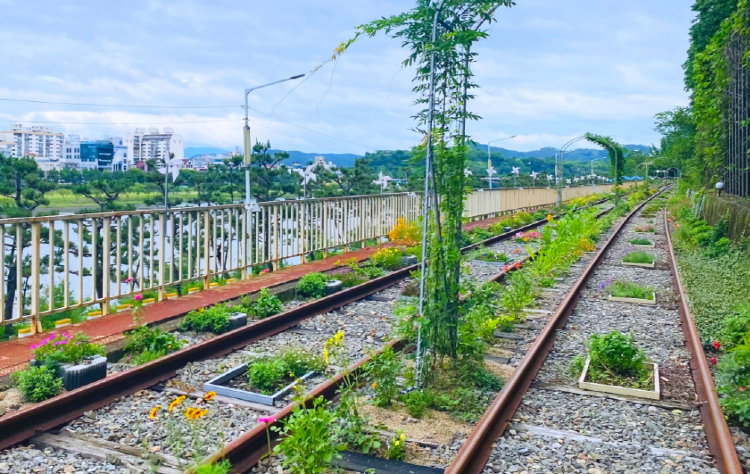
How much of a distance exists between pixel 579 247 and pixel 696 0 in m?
30.7

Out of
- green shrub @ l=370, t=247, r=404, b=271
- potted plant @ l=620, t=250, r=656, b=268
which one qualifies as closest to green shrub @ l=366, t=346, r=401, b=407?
green shrub @ l=370, t=247, r=404, b=271

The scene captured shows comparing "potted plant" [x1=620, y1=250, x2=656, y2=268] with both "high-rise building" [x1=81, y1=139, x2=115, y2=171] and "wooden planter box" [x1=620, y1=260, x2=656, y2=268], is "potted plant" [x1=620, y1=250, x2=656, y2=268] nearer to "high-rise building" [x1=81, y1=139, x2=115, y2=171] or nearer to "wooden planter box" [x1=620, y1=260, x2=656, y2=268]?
"wooden planter box" [x1=620, y1=260, x2=656, y2=268]

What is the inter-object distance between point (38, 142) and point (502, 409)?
50.9 feet

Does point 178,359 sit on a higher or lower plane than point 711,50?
lower

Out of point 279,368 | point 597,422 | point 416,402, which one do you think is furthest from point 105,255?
point 597,422

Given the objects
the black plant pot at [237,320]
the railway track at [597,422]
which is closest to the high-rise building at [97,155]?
the black plant pot at [237,320]

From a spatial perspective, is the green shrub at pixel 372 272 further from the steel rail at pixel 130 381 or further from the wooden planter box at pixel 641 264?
the wooden planter box at pixel 641 264

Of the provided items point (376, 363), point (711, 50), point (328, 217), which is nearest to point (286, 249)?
point (328, 217)

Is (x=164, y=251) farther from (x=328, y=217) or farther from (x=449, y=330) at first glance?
(x=328, y=217)

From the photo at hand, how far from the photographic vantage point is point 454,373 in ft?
18.5

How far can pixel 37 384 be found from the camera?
486 centimetres

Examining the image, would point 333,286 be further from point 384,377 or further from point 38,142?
point 38,142

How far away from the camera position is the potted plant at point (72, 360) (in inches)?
200

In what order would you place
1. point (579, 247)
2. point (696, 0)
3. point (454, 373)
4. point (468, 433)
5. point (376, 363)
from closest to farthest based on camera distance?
point (468, 433) < point (376, 363) < point (454, 373) < point (579, 247) < point (696, 0)
